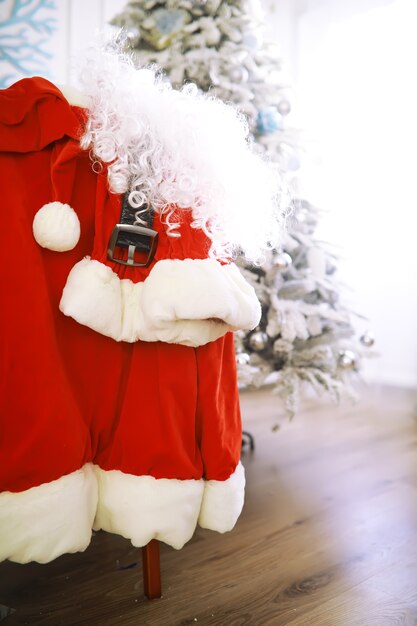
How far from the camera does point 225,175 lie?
83cm

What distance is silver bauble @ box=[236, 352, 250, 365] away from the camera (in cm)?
149

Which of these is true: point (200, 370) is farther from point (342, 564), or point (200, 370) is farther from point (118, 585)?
point (342, 564)

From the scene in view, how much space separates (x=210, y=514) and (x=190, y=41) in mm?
1382

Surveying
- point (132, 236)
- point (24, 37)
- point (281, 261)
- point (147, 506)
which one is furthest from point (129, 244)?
point (24, 37)

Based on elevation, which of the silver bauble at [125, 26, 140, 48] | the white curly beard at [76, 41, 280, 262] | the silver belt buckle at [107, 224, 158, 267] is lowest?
the silver belt buckle at [107, 224, 158, 267]

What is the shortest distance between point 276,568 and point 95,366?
1.96ft

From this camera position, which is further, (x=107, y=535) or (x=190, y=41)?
(x=190, y=41)

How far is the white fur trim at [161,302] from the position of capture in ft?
2.38

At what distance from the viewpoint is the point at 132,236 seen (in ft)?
2.53

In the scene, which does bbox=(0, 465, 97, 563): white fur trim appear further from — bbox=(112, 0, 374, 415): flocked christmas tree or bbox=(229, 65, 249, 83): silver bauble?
bbox=(229, 65, 249, 83): silver bauble

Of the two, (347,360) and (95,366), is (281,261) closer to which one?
(347,360)

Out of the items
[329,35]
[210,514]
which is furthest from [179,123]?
[329,35]

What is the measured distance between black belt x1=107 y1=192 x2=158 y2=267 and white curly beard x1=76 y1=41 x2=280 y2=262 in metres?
0.02

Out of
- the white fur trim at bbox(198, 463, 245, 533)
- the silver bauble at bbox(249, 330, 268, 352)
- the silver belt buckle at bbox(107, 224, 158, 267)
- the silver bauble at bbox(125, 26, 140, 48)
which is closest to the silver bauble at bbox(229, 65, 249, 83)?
the silver bauble at bbox(125, 26, 140, 48)
